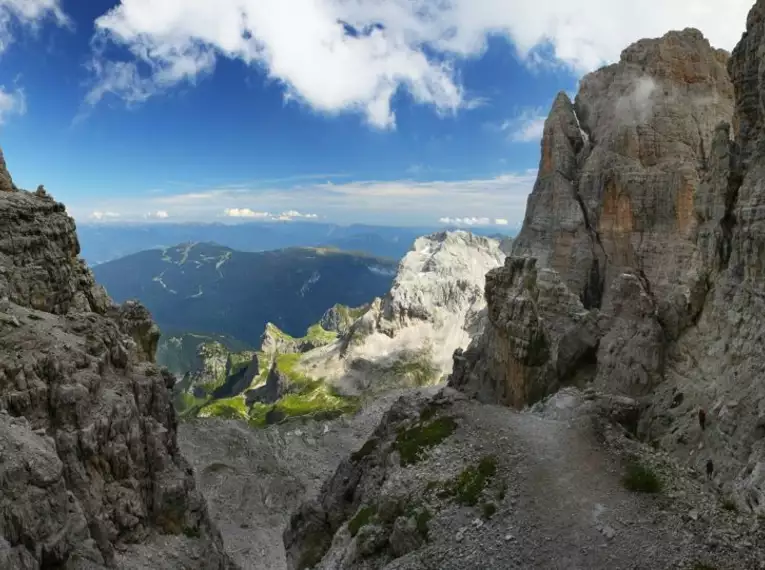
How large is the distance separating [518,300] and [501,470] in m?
29.0

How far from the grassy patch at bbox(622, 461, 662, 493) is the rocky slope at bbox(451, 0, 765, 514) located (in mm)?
3011

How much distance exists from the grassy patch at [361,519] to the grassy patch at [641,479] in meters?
15.9

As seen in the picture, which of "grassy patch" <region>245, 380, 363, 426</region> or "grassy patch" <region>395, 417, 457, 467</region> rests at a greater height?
"grassy patch" <region>395, 417, 457, 467</region>

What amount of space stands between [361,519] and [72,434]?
68.9ft

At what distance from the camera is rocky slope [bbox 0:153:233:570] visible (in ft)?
87.0

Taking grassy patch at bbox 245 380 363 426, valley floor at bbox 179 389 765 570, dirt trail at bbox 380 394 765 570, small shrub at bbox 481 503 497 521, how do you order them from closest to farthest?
1. dirt trail at bbox 380 394 765 570
2. valley floor at bbox 179 389 765 570
3. small shrub at bbox 481 503 497 521
4. grassy patch at bbox 245 380 363 426

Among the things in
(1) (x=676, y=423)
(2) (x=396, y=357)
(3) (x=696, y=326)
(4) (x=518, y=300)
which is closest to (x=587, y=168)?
(4) (x=518, y=300)

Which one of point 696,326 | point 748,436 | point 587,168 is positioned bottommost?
point 748,436

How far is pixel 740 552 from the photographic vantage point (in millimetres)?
20297

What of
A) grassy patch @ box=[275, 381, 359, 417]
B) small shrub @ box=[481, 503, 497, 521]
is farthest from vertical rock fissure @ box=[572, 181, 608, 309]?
A: grassy patch @ box=[275, 381, 359, 417]

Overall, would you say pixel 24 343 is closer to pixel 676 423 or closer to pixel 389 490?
pixel 389 490

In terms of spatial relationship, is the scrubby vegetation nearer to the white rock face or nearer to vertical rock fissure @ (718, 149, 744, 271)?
vertical rock fissure @ (718, 149, 744, 271)

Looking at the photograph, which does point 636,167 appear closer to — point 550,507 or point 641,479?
point 641,479

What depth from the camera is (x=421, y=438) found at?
1483 inches
